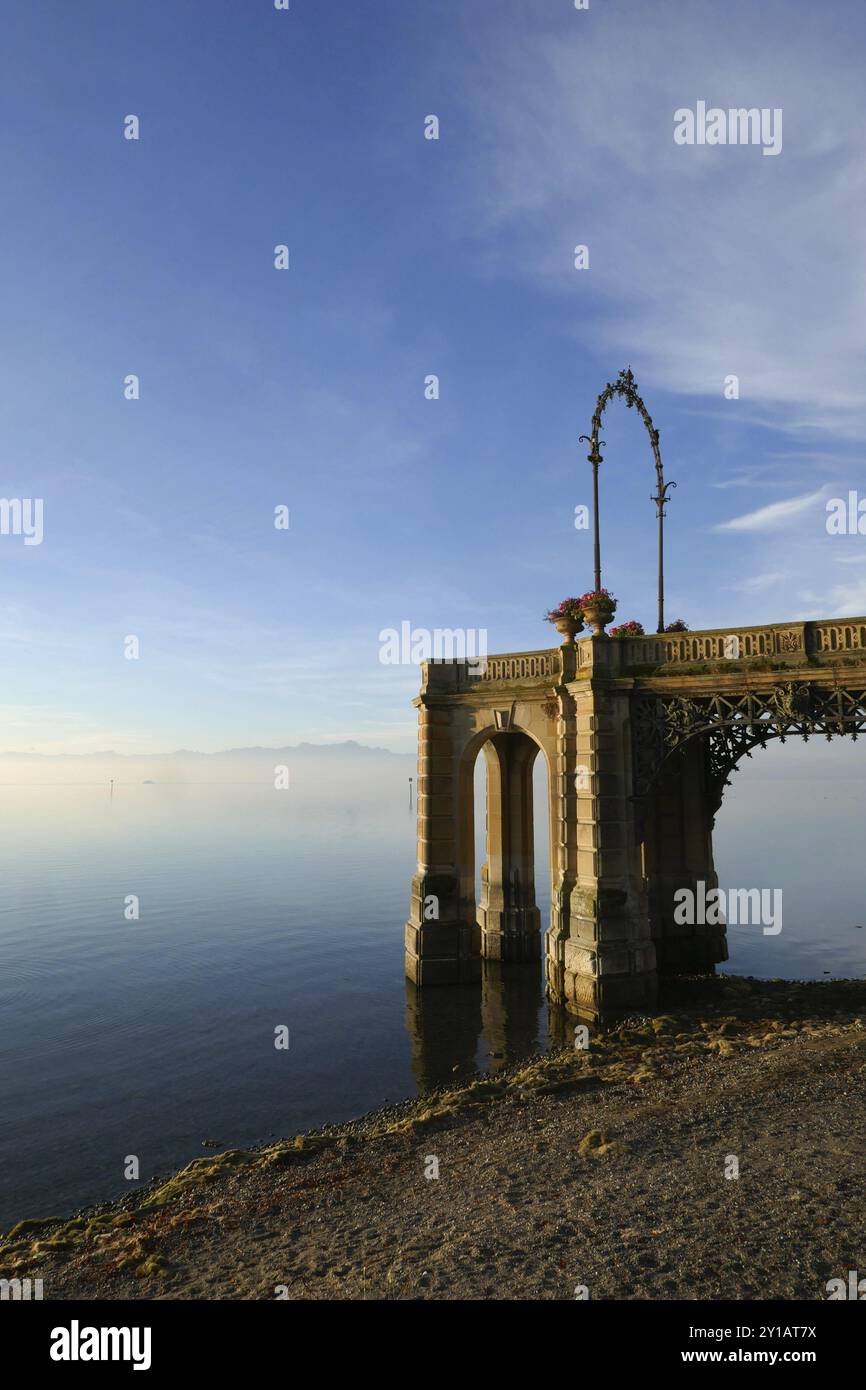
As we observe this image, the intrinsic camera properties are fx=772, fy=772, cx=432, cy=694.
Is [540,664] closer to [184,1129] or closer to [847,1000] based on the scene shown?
[847,1000]

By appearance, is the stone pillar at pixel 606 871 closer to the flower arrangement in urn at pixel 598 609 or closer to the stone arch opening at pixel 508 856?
the flower arrangement in urn at pixel 598 609

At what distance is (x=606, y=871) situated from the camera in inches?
965

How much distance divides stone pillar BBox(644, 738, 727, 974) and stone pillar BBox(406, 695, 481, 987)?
23.6 feet

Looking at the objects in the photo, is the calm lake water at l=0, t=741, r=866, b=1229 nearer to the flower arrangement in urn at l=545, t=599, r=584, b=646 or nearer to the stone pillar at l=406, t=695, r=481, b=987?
the stone pillar at l=406, t=695, r=481, b=987

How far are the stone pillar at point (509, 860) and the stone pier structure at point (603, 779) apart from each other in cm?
6

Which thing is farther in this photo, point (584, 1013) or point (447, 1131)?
point (584, 1013)

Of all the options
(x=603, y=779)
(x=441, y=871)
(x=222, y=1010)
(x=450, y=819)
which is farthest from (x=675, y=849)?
(x=222, y=1010)

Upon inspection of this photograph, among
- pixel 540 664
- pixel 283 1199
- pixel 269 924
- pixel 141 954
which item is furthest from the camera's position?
pixel 269 924

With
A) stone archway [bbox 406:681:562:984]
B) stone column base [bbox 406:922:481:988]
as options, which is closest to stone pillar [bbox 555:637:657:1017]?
stone archway [bbox 406:681:562:984]

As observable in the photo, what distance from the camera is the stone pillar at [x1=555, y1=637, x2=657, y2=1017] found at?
79.8 ft

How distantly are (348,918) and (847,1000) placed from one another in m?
30.2
